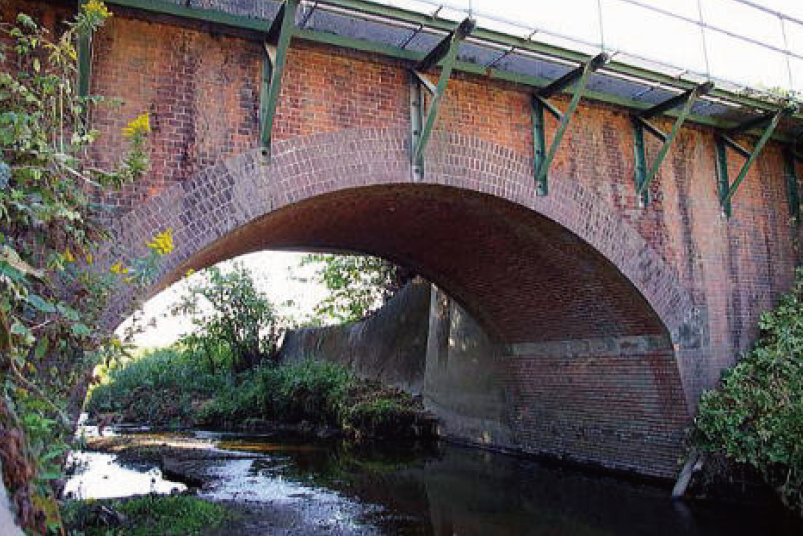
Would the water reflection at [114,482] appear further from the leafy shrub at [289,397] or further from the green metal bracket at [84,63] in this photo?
the leafy shrub at [289,397]

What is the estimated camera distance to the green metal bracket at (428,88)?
6.27m

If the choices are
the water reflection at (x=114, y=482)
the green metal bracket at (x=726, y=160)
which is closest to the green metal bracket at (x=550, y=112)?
the green metal bracket at (x=726, y=160)

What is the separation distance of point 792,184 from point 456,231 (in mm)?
5459

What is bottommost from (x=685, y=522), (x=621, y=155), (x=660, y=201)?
(x=685, y=522)

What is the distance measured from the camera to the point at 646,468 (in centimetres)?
907

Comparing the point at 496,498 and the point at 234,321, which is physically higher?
the point at 234,321

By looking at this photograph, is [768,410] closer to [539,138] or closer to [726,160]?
[726,160]

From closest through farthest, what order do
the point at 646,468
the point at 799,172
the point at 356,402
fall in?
the point at 646,468 → the point at 799,172 → the point at 356,402

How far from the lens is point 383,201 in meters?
7.62

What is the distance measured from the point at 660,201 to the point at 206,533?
22.2 ft

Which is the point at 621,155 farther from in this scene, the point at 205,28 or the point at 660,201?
the point at 205,28

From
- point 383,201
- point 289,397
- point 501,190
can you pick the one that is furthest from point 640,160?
point 289,397

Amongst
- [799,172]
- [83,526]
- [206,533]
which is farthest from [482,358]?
[83,526]

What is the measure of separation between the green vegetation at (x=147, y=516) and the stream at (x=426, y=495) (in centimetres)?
41
